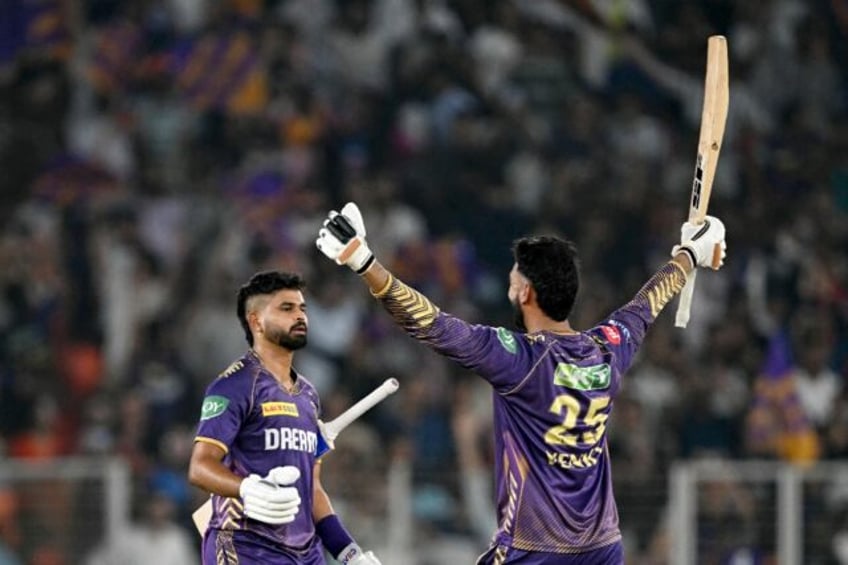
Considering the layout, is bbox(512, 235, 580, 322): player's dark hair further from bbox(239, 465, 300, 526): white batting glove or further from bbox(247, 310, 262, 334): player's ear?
bbox(247, 310, 262, 334): player's ear

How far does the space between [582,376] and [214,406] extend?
1626mm

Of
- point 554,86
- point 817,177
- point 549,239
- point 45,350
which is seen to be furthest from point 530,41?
point 549,239

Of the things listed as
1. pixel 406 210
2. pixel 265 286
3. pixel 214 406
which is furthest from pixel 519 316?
pixel 406 210

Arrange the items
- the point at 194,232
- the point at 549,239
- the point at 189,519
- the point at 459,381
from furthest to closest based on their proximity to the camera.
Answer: the point at 194,232 → the point at 459,381 → the point at 189,519 → the point at 549,239

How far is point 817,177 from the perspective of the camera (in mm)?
19078

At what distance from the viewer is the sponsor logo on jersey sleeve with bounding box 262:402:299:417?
9.19 metres

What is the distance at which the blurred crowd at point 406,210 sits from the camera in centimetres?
1605

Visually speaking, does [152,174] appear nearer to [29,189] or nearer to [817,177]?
[29,189]

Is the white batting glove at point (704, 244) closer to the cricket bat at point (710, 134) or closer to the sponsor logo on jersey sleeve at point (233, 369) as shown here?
the cricket bat at point (710, 134)

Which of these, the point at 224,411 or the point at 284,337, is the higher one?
the point at 284,337

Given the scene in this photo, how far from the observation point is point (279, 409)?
30.3ft

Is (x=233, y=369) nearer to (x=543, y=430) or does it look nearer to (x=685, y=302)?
(x=543, y=430)

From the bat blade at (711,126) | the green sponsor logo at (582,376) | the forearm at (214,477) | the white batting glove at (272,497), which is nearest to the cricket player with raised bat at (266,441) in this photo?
the forearm at (214,477)

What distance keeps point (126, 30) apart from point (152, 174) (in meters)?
1.61
